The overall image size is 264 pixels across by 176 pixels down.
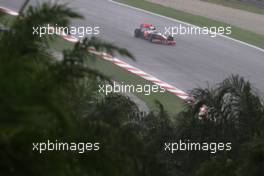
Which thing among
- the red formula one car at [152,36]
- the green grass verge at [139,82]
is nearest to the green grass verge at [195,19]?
the red formula one car at [152,36]

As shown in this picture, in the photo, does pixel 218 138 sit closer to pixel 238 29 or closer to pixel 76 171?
pixel 76 171

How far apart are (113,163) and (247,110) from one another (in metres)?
1.89

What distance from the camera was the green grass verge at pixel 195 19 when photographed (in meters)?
18.4

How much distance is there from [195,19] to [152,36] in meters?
3.56

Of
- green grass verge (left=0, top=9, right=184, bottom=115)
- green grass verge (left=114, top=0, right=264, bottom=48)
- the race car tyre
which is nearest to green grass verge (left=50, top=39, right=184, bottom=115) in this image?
green grass verge (left=0, top=9, right=184, bottom=115)

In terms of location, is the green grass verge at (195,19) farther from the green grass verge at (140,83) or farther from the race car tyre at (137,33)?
the green grass verge at (140,83)

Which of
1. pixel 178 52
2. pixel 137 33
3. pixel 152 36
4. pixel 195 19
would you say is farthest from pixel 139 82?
pixel 195 19

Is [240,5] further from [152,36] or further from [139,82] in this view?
[139,82]

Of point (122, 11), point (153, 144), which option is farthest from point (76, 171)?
point (122, 11)

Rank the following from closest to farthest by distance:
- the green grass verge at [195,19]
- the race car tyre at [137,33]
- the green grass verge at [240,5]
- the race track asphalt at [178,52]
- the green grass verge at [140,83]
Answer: the green grass verge at [140,83]
the race track asphalt at [178,52]
the race car tyre at [137,33]
the green grass verge at [195,19]
the green grass verge at [240,5]

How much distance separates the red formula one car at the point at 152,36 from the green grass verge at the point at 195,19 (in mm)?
2531

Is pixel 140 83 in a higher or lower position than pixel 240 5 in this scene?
higher

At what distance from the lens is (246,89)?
12.9 feet

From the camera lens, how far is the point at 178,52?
15.8m
